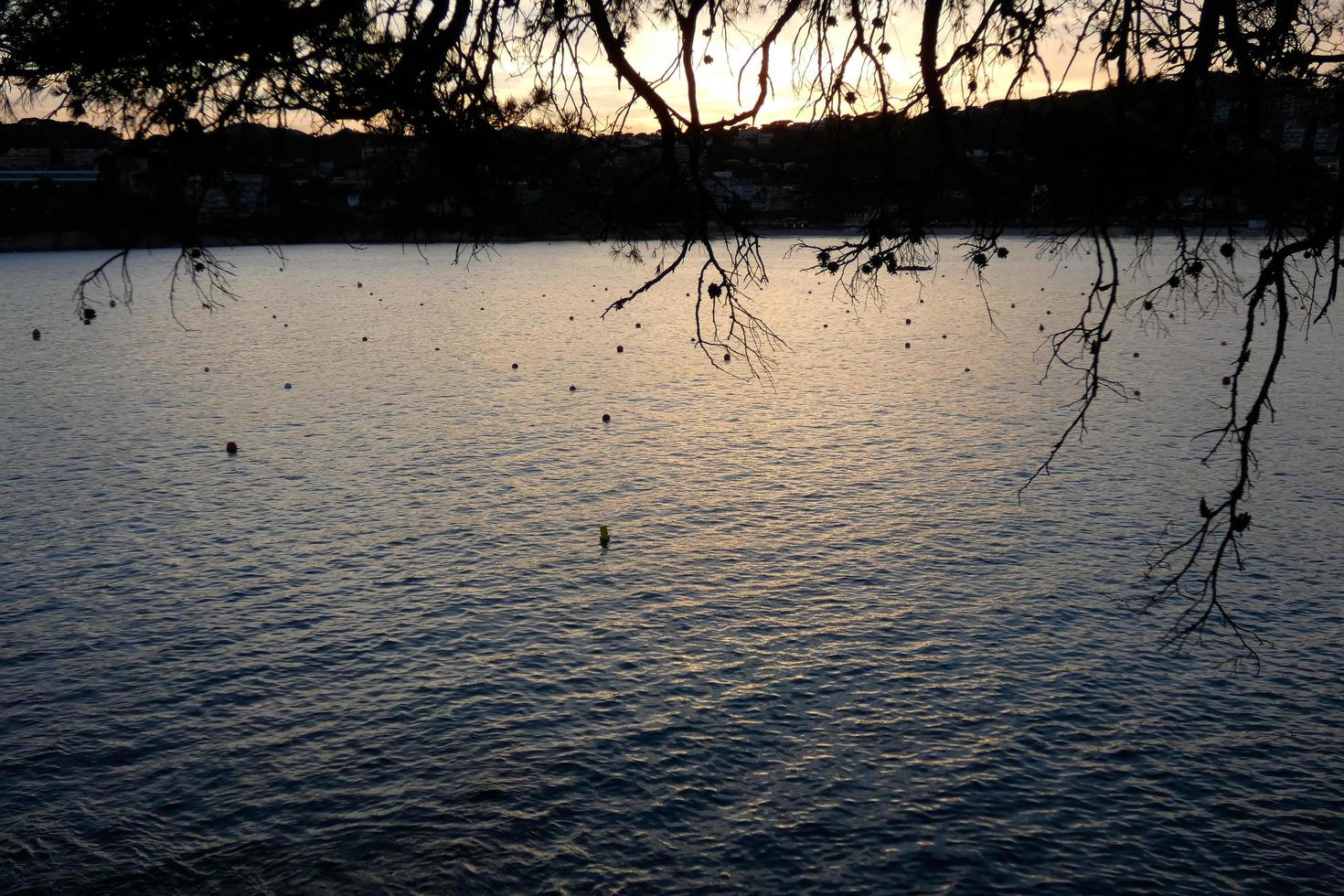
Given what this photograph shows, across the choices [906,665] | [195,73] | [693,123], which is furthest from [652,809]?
[195,73]

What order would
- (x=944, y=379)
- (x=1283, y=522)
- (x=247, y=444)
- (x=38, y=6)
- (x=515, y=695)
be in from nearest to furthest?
(x=38, y=6) < (x=515, y=695) < (x=1283, y=522) < (x=247, y=444) < (x=944, y=379)

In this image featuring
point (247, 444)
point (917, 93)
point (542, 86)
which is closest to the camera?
point (917, 93)

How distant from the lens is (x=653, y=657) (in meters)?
13.3

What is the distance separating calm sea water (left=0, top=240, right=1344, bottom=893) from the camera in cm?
957

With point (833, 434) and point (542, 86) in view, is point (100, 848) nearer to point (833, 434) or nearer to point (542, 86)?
point (542, 86)

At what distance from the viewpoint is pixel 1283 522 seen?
58.2 ft

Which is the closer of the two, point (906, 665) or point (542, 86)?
point (542, 86)

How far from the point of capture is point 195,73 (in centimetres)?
755

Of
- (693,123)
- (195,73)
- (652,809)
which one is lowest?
(652,809)

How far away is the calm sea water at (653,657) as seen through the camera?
31.4ft

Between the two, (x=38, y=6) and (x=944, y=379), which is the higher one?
(x=38, y=6)

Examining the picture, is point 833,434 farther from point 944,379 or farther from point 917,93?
point 917,93

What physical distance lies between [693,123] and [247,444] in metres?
20.3

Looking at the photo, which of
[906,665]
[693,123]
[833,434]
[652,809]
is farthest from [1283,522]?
[693,123]
